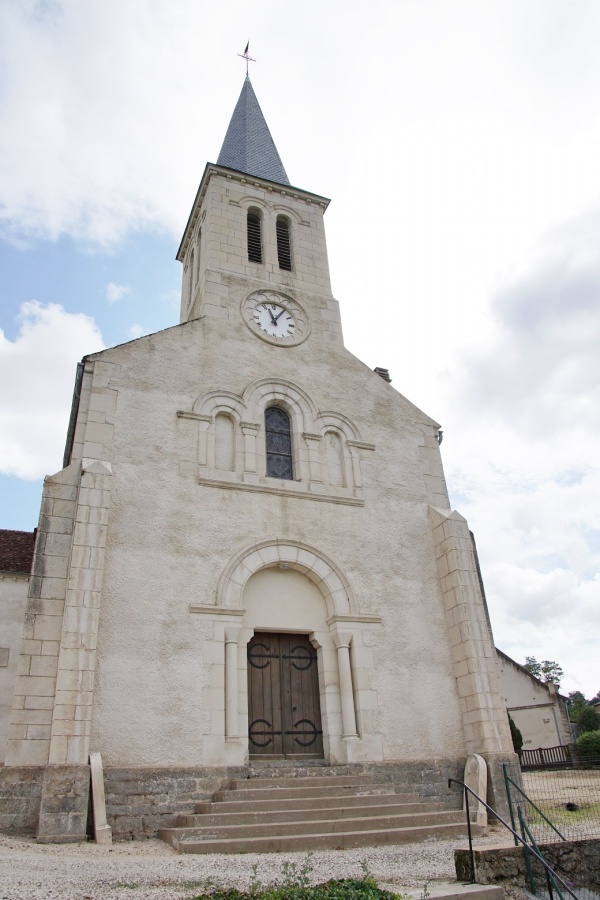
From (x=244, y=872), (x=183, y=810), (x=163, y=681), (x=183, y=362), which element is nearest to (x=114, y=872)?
(x=244, y=872)

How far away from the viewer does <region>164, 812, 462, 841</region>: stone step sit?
8344mm

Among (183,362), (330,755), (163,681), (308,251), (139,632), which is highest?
(308,251)

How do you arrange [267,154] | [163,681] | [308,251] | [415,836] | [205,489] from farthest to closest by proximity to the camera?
[267,154] → [308,251] → [205,489] → [163,681] → [415,836]

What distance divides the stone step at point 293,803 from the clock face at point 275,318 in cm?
916

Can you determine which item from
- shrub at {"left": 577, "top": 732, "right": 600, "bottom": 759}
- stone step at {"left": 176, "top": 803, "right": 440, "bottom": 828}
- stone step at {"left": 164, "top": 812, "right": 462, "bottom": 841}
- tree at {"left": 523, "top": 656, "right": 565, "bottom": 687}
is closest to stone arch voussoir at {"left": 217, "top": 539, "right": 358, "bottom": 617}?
stone step at {"left": 176, "top": 803, "right": 440, "bottom": 828}

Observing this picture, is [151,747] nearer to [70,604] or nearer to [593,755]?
[70,604]

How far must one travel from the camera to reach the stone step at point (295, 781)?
10031mm

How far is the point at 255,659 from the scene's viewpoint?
1185 cm

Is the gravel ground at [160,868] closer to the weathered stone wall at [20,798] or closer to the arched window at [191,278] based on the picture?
the weathered stone wall at [20,798]

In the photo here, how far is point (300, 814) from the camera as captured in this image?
29.9 ft

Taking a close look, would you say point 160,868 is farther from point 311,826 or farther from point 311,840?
point 311,826

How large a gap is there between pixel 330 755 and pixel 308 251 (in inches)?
478

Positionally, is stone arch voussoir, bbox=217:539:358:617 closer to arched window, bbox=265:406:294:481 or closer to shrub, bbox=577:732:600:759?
arched window, bbox=265:406:294:481

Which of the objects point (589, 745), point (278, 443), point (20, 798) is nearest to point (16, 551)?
point (278, 443)
